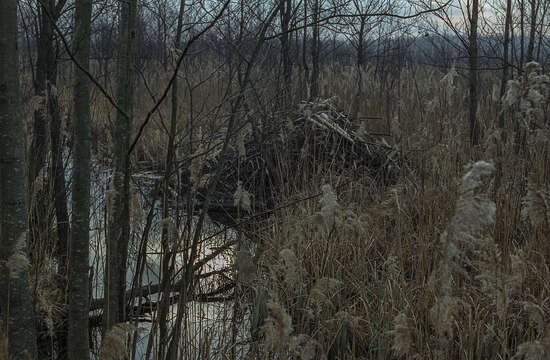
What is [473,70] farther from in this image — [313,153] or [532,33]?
[313,153]

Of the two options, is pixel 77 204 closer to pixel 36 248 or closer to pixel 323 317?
pixel 323 317

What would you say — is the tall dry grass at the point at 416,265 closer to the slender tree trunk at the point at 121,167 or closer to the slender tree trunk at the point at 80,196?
the slender tree trunk at the point at 121,167

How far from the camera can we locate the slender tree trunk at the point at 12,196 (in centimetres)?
153

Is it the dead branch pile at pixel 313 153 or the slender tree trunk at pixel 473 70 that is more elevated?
the slender tree trunk at pixel 473 70

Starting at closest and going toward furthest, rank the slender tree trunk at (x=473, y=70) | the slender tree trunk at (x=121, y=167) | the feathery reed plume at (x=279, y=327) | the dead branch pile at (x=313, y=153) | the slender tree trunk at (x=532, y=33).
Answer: the feathery reed plume at (x=279, y=327)
the slender tree trunk at (x=121, y=167)
the slender tree trunk at (x=473, y=70)
the slender tree trunk at (x=532, y=33)
the dead branch pile at (x=313, y=153)

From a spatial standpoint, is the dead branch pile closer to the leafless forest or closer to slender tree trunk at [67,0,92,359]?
the leafless forest

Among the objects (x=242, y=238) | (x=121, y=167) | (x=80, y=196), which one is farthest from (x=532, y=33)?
(x=80, y=196)

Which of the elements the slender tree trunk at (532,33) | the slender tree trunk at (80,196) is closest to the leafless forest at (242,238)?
the slender tree trunk at (80,196)

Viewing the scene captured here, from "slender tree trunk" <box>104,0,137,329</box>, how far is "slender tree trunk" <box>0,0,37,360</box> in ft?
0.78

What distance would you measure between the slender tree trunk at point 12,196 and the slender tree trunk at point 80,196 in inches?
5.5

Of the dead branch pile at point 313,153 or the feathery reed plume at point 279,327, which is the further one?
the dead branch pile at point 313,153

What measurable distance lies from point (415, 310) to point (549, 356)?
88 centimetres

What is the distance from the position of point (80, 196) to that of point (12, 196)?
0.21m

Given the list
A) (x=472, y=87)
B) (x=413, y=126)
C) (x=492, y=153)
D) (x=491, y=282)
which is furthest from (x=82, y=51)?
(x=413, y=126)
